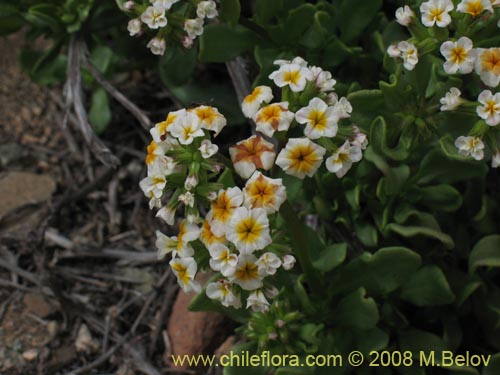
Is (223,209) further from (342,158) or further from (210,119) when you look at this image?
(342,158)

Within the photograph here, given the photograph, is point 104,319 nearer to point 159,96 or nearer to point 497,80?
point 159,96

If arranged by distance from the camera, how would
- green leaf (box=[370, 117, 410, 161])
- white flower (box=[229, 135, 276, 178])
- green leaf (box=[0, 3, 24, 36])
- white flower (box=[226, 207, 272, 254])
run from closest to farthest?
white flower (box=[226, 207, 272, 254])
white flower (box=[229, 135, 276, 178])
green leaf (box=[370, 117, 410, 161])
green leaf (box=[0, 3, 24, 36])

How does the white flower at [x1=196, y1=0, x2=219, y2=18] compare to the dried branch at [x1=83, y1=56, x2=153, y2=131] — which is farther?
the dried branch at [x1=83, y1=56, x2=153, y2=131]

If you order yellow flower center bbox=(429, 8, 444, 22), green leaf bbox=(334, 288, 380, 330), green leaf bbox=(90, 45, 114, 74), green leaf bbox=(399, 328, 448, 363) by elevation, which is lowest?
green leaf bbox=(399, 328, 448, 363)

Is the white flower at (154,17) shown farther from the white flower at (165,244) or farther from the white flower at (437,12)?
the white flower at (437,12)

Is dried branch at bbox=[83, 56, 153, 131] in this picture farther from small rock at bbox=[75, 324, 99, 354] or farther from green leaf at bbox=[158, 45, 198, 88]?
small rock at bbox=[75, 324, 99, 354]

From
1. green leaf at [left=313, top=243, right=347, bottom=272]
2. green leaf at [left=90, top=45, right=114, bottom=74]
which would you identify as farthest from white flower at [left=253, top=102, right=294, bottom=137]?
green leaf at [left=90, top=45, right=114, bottom=74]

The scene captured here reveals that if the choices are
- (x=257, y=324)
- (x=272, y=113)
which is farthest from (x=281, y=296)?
(x=272, y=113)
